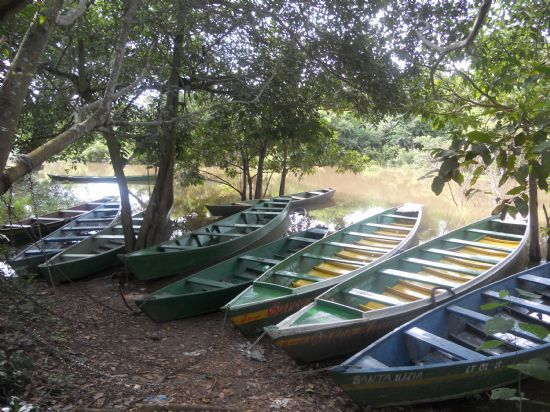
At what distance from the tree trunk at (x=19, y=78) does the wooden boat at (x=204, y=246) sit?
4.37 metres

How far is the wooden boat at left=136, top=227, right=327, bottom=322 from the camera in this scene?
5.66m

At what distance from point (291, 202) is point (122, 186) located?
6116mm

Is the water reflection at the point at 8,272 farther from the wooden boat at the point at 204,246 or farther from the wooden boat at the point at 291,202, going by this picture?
the wooden boat at the point at 291,202

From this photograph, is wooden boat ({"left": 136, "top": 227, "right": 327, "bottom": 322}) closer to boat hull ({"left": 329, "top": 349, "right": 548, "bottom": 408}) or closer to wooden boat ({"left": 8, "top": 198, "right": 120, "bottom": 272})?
wooden boat ({"left": 8, "top": 198, "right": 120, "bottom": 272})

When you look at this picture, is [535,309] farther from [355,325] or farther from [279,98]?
[279,98]

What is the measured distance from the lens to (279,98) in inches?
316

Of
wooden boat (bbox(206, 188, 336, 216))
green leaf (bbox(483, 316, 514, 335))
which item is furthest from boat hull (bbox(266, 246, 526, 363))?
wooden boat (bbox(206, 188, 336, 216))

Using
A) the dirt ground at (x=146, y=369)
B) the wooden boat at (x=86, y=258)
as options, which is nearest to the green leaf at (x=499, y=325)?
the dirt ground at (x=146, y=369)

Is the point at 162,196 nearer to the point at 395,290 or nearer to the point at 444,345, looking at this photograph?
the point at 395,290

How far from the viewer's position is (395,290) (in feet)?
19.3

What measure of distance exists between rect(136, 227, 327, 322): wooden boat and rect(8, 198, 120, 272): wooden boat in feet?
8.60

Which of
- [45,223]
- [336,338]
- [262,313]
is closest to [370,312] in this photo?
[336,338]

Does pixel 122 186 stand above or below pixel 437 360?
above

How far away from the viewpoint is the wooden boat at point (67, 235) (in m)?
7.48
